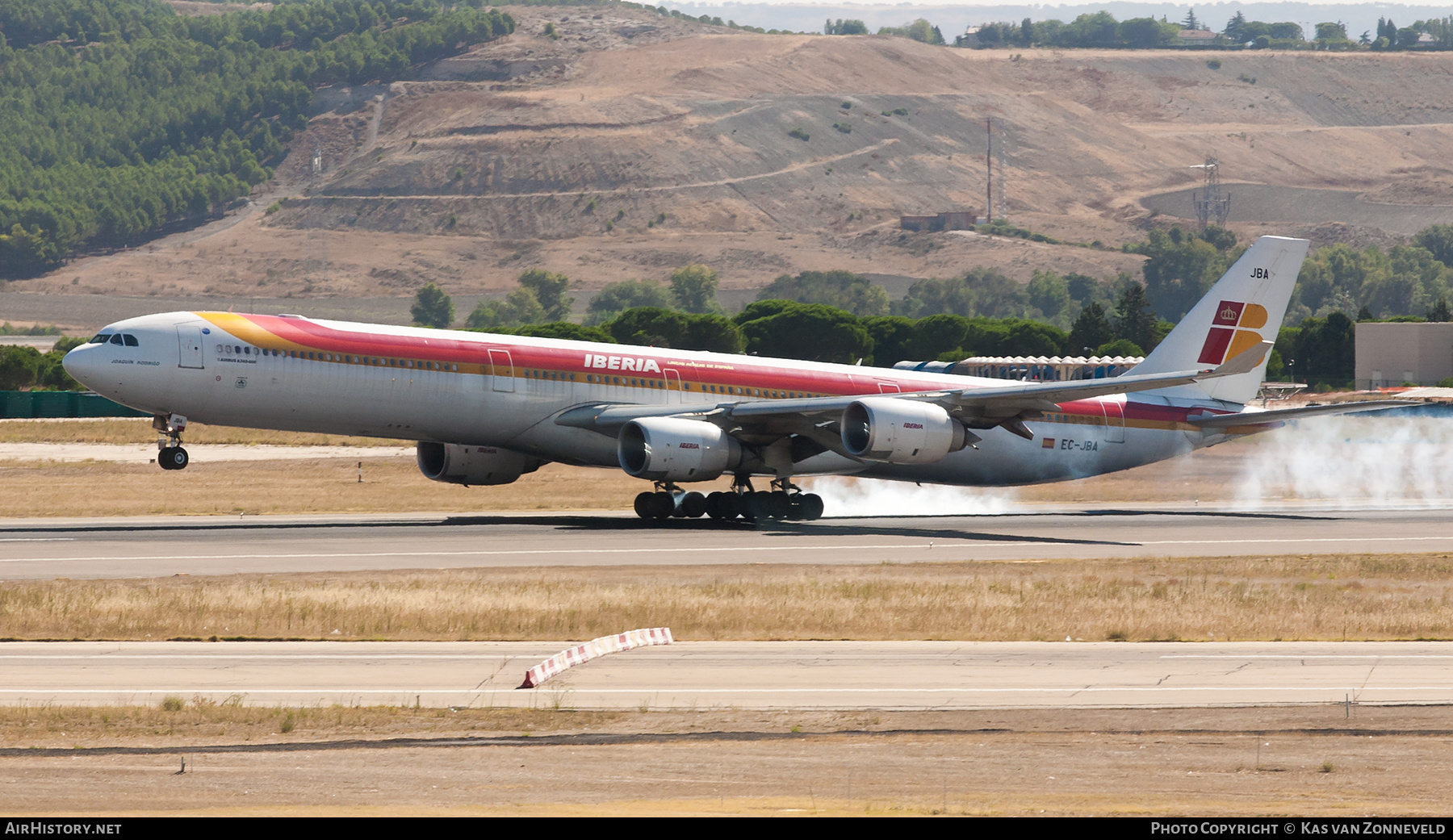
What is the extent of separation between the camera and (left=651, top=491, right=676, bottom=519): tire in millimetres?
44844

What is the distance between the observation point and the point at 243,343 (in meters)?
39.7

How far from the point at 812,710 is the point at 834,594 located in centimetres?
1028

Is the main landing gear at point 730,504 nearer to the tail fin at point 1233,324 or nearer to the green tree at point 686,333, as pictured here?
the tail fin at point 1233,324

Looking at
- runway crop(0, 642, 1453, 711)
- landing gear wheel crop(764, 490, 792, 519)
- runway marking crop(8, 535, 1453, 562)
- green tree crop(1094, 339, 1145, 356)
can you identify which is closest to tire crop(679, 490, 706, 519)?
landing gear wheel crop(764, 490, 792, 519)

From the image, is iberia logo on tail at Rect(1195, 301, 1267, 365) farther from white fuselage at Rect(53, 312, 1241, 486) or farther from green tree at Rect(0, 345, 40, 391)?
green tree at Rect(0, 345, 40, 391)

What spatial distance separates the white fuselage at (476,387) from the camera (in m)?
39.3

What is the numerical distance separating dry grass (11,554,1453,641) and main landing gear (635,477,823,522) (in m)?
12.3

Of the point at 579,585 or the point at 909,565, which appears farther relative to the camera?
the point at 909,565

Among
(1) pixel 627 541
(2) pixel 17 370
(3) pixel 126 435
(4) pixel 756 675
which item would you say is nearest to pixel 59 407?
(3) pixel 126 435

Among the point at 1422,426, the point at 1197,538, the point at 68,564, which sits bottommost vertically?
the point at 1422,426

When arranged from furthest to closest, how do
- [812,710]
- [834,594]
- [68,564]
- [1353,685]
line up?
[68,564], [834,594], [1353,685], [812,710]

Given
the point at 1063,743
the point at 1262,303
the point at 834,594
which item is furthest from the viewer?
the point at 1262,303

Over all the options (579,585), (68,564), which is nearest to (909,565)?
(579,585)

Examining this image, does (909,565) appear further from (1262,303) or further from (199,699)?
(1262,303)
